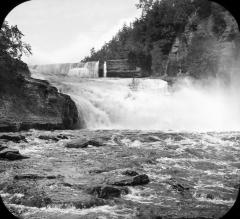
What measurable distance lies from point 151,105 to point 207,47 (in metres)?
9.60

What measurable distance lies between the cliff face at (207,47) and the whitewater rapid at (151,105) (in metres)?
1.95

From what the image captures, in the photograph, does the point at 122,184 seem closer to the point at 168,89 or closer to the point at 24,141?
the point at 24,141

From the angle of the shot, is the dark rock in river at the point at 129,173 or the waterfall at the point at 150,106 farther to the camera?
the waterfall at the point at 150,106

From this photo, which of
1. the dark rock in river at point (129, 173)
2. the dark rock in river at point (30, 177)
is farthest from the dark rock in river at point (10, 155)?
the dark rock in river at point (129, 173)

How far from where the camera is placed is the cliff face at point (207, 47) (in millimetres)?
31828

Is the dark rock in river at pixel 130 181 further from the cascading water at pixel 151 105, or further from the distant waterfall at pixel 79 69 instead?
the distant waterfall at pixel 79 69

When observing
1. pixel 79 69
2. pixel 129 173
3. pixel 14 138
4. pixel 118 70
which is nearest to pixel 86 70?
pixel 79 69

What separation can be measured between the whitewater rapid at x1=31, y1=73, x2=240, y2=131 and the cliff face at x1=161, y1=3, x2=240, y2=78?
195 cm

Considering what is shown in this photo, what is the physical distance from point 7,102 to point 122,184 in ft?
35.4

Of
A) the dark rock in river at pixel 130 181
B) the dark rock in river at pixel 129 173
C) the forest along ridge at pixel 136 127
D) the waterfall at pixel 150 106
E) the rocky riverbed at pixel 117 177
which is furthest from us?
the waterfall at pixel 150 106

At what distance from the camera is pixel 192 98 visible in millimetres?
30344

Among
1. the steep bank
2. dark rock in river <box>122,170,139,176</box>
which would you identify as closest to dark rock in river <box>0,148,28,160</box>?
dark rock in river <box>122,170,139,176</box>

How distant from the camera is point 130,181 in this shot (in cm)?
977

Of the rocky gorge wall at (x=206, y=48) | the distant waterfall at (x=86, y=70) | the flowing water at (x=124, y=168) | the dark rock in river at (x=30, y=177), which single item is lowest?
the flowing water at (x=124, y=168)
